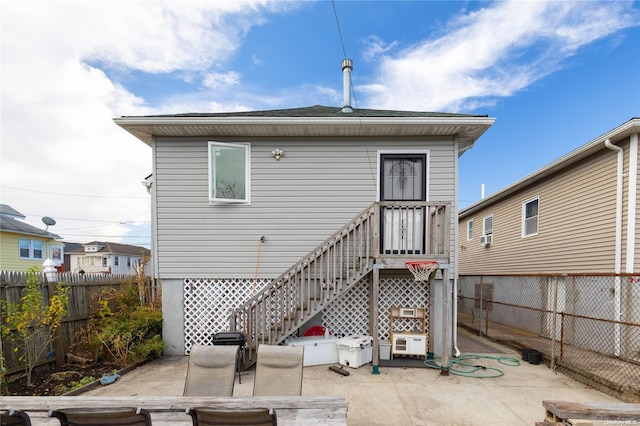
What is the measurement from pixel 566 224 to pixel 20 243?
75.7ft

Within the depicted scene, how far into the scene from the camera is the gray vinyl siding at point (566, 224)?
635cm

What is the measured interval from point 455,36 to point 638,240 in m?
6.68

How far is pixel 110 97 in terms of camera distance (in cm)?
859

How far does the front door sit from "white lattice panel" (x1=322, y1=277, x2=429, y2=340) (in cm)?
90

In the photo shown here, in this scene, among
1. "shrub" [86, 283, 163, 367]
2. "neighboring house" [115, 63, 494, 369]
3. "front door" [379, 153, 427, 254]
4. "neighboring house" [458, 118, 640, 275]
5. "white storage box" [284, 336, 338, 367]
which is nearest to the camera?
"shrub" [86, 283, 163, 367]

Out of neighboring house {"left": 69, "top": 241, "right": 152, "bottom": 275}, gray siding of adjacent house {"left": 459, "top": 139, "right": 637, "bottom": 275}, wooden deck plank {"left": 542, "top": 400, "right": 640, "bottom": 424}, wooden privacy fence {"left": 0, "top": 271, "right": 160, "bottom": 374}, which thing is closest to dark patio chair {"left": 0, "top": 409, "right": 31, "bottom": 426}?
wooden privacy fence {"left": 0, "top": 271, "right": 160, "bottom": 374}

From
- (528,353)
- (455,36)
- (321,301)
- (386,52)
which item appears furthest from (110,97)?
(528,353)

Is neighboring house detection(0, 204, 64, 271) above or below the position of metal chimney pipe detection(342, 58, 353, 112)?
below

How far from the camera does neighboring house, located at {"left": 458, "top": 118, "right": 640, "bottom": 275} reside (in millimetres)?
5840

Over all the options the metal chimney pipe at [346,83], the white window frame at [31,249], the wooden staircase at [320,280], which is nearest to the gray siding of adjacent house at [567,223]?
the wooden staircase at [320,280]

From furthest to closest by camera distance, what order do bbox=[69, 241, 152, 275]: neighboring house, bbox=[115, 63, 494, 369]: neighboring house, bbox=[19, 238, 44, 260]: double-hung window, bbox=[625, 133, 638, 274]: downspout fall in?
bbox=[69, 241, 152, 275]: neighboring house
bbox=[19, 238, 44, 260]: double-hung window
bbox=[115, 63, 494, 369]: neighboring house
bbox=[625, 133, 638, 274]: downspout

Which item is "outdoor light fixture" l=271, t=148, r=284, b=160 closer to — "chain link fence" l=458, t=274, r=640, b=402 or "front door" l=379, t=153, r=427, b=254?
"front door" l=379, t=153, r=427, b=254

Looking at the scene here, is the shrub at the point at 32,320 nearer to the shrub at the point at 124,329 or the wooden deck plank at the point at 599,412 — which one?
the shrub at the point at 124,329

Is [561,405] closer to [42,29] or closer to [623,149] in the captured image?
[623,149]
